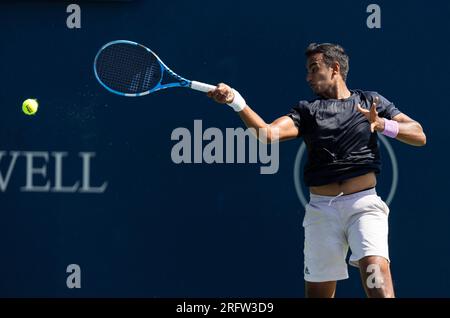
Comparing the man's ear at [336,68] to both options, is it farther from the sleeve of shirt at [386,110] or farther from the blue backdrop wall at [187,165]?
the blue backdrop wall at [187,165]

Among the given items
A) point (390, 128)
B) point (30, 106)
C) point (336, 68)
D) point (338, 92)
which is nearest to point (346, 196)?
point (390, 128)

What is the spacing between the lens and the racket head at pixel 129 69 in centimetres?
571

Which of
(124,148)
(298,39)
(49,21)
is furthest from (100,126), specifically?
(298,39)

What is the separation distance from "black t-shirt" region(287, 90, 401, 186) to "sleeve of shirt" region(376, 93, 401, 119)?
0.24 ft

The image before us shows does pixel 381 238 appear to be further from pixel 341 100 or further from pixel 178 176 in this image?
pixel 178 176

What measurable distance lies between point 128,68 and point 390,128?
1.28 m

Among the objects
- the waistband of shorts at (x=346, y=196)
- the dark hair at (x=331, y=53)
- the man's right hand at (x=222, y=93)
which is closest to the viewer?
the man's right hand at (x=222, y=93)

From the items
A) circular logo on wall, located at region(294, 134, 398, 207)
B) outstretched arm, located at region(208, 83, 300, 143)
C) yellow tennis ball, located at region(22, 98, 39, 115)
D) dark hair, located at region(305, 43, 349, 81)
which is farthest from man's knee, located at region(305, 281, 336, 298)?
yellow tennis ball, located at region(22, 98, 39, 115)

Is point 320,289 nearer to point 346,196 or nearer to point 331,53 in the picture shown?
point 346,196

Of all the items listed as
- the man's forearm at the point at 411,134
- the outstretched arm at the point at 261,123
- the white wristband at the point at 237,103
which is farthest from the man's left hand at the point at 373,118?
the white wristband at the point at 237,103

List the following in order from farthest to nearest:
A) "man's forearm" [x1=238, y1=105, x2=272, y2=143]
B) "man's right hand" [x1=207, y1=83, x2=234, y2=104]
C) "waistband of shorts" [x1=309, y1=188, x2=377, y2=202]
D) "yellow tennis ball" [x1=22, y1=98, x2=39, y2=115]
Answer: "yellow tennis ball" [x1=22, y1=98, x2=39, y2=115] < "waistband of shorts" [x1=309, y1=188, x2=377, y2=202] < "man's forearm" [x1=238, y1=105, x2=272, y2=143] < "man's right hand" [x1=207, y1=83, x2=234, y2=104]

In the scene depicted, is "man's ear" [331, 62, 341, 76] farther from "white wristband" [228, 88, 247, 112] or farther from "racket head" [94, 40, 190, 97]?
"racket head" [94, 40, 190, 97]

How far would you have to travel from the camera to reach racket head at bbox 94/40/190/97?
5.71 meters

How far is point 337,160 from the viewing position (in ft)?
18.2
